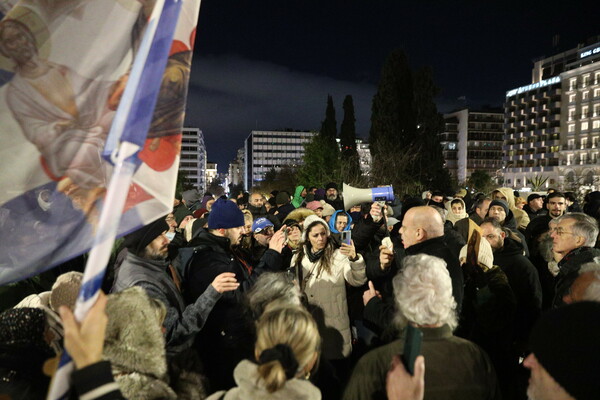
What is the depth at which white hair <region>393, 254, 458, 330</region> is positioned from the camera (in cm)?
206

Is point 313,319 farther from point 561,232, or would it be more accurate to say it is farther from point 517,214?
point 517,214

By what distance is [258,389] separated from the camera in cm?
161

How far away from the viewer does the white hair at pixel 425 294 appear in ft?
6.75

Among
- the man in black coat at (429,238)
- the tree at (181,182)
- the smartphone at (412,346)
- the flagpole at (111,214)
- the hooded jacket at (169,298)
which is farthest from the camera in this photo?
the tree at (181,182)

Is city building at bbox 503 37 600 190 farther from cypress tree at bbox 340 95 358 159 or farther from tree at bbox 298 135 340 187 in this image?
tree at bbox 298 135 340 187

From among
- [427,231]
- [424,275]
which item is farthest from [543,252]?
[424,275]

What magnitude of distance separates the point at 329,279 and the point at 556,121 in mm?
97964

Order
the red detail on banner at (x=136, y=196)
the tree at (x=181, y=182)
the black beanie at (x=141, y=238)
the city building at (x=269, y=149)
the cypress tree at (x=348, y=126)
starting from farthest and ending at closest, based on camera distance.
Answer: the city building at (x=269, y=149) < the cypress tree at (x=348, y=126) < the tree at (x=181, y=182) < the black beanie at (x=141, y=238) < the red detail on banner at (x=136, y=196)

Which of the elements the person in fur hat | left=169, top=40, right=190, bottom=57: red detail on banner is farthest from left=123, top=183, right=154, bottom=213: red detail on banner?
the person in fur hat

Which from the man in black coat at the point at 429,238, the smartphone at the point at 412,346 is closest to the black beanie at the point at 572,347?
the smartphone at the point at 412,346

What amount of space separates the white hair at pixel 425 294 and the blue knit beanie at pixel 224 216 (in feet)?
5.30

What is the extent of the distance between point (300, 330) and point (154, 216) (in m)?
0.86

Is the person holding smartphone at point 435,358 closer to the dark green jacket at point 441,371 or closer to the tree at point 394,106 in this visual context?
the dark green jacket at point 441,371

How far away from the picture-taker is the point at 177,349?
265cm
